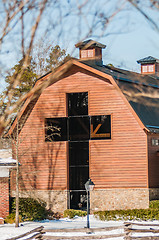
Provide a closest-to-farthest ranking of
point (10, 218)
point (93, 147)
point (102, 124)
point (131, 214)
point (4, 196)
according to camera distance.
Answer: point (131, 214) < point (10, 218) < point (4, 196) < point (93, 147) < point (102, 124)

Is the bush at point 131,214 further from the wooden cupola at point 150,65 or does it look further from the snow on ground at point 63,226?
the wooden cupola at point 150,65

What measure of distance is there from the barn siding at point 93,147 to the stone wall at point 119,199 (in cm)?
35

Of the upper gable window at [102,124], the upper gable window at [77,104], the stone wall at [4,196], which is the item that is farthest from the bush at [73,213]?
the upper gable window at [77,104]

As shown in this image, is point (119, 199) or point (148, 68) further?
point (148, 68)

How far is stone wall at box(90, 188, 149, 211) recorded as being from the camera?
25.6m

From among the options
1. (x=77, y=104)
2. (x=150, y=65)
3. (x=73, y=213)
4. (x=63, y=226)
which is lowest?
(x=63, y=226)

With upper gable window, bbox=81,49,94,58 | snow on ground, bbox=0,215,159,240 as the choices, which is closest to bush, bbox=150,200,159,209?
snow on ground, bbox=0,215,159,240

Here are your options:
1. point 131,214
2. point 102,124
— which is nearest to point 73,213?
point 131,214

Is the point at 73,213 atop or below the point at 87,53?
below

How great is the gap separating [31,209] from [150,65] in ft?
66.9

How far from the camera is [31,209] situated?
25.3 meters

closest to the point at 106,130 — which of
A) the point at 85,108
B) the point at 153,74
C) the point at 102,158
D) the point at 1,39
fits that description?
the point at 85,108

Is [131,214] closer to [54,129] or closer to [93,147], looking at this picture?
[93,147]

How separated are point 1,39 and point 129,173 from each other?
20.4 meters
